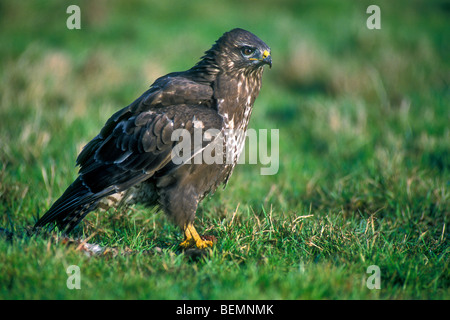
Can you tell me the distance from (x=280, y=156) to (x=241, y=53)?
2.40 meters

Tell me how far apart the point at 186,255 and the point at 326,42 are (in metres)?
8.40

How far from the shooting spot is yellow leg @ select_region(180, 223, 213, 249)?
382 cm

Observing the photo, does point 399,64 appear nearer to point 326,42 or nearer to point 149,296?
point 326,42

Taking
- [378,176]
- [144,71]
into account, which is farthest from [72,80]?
[378,176]

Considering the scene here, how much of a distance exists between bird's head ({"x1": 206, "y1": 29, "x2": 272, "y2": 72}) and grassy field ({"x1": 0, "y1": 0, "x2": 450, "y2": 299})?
4.16 ft

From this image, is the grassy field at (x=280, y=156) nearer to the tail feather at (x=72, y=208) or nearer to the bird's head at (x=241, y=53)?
the tail feather at (x=72, y=208)

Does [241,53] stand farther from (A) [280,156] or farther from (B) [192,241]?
(A) [280,156]

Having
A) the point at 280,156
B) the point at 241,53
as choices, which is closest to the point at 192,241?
the point at 241,53

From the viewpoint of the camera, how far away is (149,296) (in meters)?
3.01

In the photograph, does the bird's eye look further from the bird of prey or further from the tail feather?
the tail feather

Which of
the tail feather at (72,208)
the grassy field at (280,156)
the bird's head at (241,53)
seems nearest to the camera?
the grassy field at (280,156)

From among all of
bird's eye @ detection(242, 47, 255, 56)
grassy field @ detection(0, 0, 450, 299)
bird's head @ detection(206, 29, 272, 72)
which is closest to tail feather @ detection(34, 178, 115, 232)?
grassy field @ detection(0, 0, 450, 299)

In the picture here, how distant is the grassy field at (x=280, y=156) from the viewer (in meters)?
3.23

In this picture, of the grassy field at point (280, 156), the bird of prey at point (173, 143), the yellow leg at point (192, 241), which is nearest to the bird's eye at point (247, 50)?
the bird of prey at point (173, 143)
